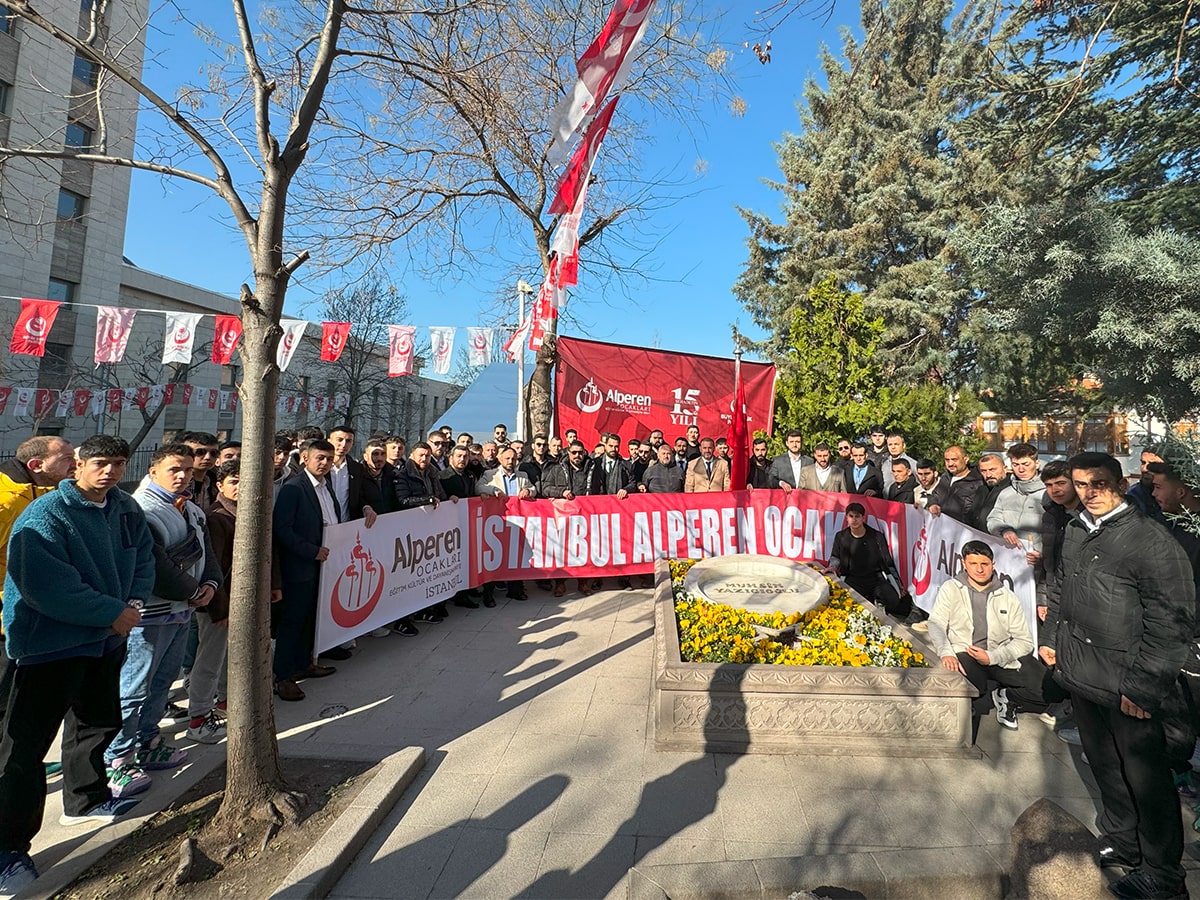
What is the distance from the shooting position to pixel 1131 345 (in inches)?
311

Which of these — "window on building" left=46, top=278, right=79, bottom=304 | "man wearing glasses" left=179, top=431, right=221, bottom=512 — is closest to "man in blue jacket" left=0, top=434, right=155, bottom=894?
"man wearing glasses" left=179, top=431, right=221, bottom=512

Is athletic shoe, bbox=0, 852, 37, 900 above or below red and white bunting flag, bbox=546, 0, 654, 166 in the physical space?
below

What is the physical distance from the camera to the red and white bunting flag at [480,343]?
1241 cm

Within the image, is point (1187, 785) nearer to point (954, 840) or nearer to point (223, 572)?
point (954, 840)

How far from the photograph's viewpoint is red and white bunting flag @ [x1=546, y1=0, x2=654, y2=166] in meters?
3.84

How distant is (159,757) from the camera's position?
11.9 ft

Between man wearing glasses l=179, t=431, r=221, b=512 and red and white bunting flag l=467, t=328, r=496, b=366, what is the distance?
7847 millimetres

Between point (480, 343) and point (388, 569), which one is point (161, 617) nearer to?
point (388, 569)

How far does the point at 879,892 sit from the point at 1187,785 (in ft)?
8.81

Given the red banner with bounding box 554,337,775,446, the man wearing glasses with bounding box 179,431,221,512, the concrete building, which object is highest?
the concrete building

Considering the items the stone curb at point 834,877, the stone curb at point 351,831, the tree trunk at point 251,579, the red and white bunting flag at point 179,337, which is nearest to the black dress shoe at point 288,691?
the stone curb at point 351,831

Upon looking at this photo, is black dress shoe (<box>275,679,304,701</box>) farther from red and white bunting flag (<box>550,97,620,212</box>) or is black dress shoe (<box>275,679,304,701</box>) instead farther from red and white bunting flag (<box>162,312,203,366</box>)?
red and white bunting flag (<box>162,312,203,366</box>)

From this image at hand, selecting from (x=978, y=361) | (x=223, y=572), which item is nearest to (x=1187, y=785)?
(x=223, y=572)

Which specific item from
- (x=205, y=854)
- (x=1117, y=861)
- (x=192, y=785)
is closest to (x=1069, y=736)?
(x=1117, y=861)
